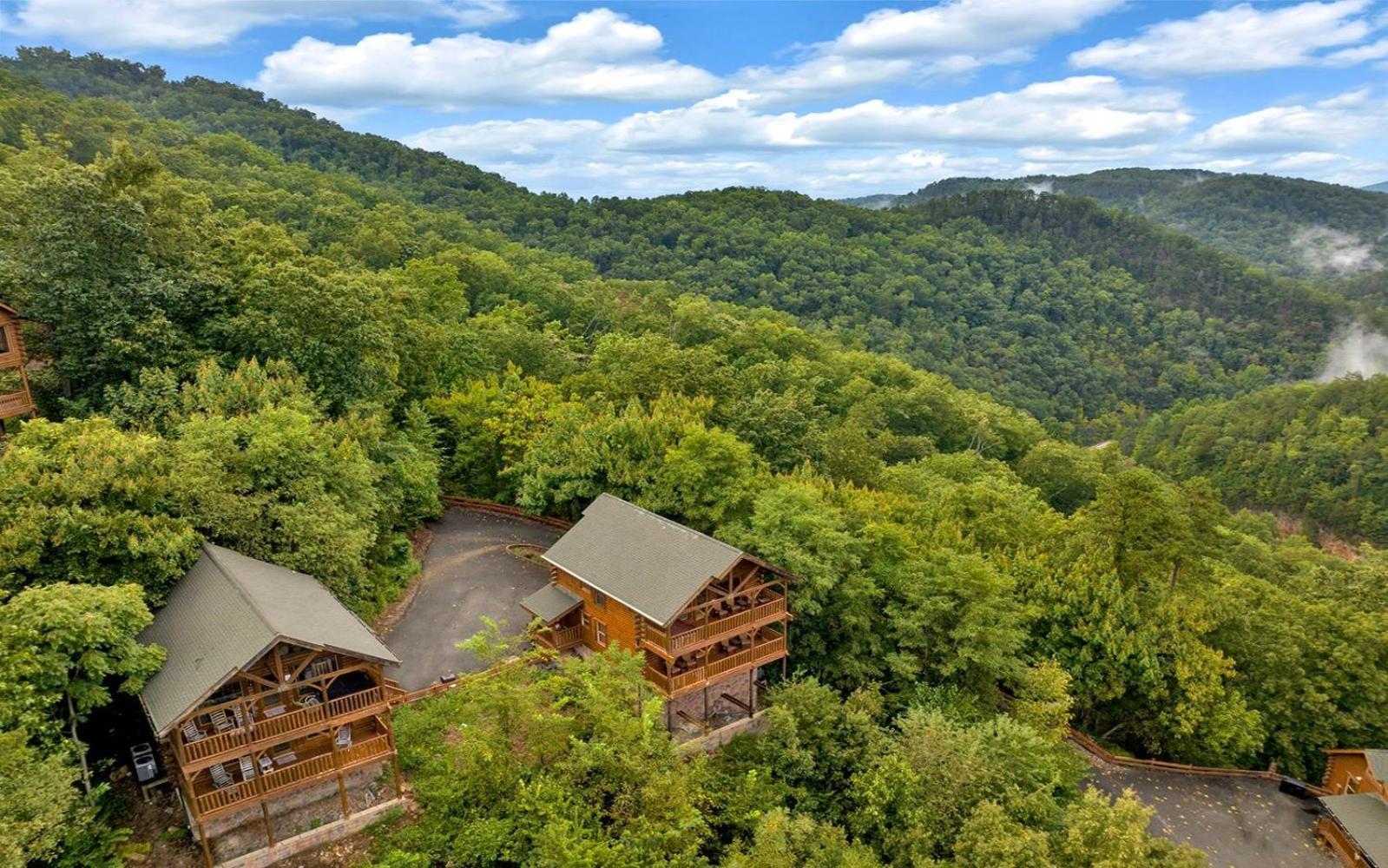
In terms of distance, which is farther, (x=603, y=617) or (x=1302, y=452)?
(x=1302, y=452)

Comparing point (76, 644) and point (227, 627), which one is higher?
point (76, 644)

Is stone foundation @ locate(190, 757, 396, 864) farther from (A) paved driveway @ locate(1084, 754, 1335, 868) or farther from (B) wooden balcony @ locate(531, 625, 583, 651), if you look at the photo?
(A) paved driveway @ locate(1084, 754, 1335, 868)

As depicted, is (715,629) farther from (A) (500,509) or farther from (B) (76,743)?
(A) (500,509)

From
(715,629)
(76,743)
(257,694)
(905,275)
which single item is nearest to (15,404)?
(76,743)

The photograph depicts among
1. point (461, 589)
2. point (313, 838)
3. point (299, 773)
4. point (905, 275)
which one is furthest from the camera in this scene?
point (905, 275)

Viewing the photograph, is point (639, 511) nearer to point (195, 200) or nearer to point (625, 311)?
point (195, 200)

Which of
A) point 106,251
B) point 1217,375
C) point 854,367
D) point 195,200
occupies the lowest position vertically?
point 1217,375

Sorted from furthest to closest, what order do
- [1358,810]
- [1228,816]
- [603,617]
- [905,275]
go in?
[905,275] → [1228,816] → [1358,810] → [603,617]

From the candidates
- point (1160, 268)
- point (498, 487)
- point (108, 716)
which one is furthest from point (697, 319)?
point (1160, 268)

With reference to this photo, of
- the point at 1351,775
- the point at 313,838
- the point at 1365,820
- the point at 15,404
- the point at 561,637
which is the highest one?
the point at 15,404
